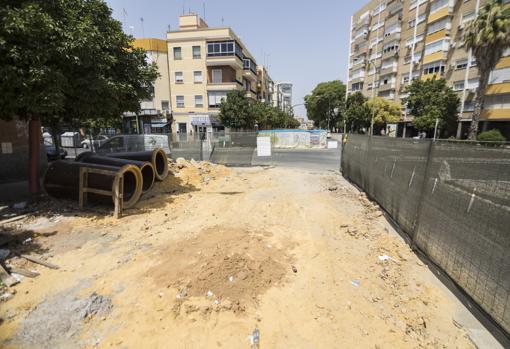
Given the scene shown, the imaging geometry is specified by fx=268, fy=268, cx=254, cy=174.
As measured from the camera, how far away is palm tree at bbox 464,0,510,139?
22297 mm

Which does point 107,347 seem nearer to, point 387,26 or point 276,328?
point 276,328

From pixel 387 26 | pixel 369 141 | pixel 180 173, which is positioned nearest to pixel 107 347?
pixel 369 141

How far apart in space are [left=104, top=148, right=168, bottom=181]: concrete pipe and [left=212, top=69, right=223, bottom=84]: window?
2838 cm

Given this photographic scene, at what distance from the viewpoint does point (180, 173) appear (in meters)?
12.0

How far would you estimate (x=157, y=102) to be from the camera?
37.4 metres

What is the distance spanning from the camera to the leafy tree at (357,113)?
43.6 meters

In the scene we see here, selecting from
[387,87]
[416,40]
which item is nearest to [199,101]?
[387,87]

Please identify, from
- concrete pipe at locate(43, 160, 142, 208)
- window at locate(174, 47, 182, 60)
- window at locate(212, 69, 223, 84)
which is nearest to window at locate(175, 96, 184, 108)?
window at locate(212, 69, 223, 84)

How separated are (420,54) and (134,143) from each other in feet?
136

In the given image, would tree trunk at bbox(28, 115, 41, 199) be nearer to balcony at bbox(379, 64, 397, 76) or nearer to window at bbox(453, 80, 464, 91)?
window at bbox(453, 80, 464, 91)

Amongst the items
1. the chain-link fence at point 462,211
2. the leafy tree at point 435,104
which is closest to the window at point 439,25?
the leafy tree at point 435,104

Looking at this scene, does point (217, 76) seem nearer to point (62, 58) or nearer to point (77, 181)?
point (77, 181)

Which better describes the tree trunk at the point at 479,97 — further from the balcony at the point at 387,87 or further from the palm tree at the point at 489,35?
the balcony at the point at 387,87

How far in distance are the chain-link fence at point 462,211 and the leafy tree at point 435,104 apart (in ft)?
102
